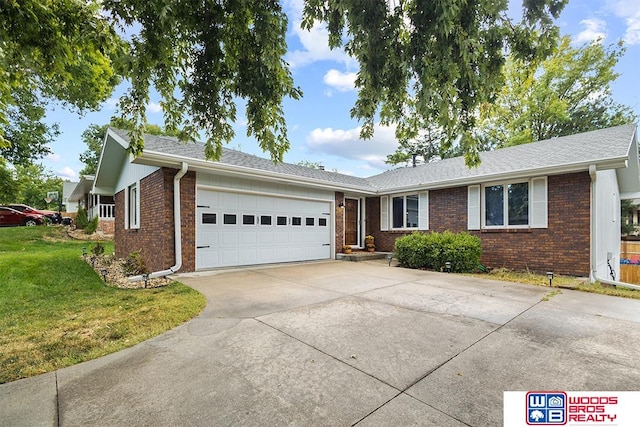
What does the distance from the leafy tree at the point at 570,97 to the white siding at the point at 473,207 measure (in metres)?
10.5

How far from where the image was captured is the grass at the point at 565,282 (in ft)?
19.5

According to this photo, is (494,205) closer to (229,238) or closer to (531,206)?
(531,206)

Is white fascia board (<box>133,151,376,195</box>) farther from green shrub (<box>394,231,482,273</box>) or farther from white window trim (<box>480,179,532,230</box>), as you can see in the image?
white window trim (<box>480,179,532,230</box>)

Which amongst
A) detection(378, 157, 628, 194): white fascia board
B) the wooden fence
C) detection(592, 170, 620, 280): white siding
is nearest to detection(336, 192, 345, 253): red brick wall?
detection(378, 157, 628, 194): white fascia board

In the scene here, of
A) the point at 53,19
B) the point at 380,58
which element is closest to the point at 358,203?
the point at 380,58

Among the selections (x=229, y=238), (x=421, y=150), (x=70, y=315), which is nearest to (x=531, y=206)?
(x=229, y=238)

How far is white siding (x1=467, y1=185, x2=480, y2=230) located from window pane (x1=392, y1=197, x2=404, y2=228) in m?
2.68

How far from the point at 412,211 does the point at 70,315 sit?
34.3ft

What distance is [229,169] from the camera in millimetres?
7926

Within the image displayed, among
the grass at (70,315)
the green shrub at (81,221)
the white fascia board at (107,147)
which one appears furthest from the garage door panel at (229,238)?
the green shrub at (81,221)

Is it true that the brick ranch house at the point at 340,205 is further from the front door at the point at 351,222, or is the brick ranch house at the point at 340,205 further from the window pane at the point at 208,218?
the front door at the point at 351,222

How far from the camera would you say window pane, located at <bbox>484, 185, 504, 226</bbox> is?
9.15 m

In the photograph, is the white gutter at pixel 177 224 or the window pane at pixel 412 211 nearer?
the white gutter at pixel 177 224

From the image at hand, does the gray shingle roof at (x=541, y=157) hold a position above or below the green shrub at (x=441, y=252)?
above
